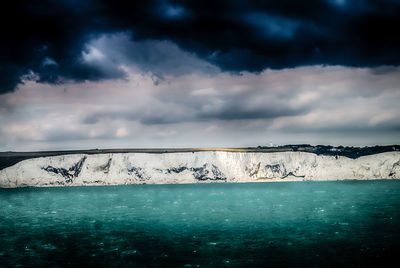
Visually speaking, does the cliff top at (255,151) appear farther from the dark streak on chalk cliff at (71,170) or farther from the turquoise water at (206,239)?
the turquoise water at (206,239)

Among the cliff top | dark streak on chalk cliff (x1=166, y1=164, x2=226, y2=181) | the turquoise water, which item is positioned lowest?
the turquoise water

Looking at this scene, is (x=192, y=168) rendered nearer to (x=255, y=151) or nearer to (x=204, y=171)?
(x=204, y=171)

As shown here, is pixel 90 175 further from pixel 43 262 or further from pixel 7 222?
pixel 43 262

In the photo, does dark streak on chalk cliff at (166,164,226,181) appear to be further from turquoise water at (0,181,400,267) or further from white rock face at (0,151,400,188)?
turquoise water at (0,181,400,267)

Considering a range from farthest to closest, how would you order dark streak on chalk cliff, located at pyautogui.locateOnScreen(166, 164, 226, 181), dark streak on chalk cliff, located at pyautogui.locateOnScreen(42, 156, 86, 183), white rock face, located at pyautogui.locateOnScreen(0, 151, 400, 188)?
dark streak on chalk cliff, located at pyautogui.locateOnScreen(166, 164, 226, 181) → dark streak on chalk cliff, located at pyautogui.locateOnScreen(42, 156, 86, 183) → white rock face, located at pyautogui.locateOnScreen(0, 151, 400, 188)

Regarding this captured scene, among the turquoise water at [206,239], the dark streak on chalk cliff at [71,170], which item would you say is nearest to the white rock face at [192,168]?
the dark streak on chalk cliff at [71,170]

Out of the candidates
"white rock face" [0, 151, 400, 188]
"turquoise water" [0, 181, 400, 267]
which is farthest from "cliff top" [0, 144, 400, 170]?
"turquoise water" [0, 181, 400, 267]

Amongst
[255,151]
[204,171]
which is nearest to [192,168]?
[204,171]

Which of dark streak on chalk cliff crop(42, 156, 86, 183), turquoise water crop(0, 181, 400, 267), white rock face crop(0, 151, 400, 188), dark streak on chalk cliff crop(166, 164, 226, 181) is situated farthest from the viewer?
dark streak on chalk cliff crop(166, 164, 226, 181)

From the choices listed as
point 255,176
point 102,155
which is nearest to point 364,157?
point 255,176

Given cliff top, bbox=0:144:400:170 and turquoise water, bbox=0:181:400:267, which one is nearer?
turquoise water, bbox=0:181:400:267
